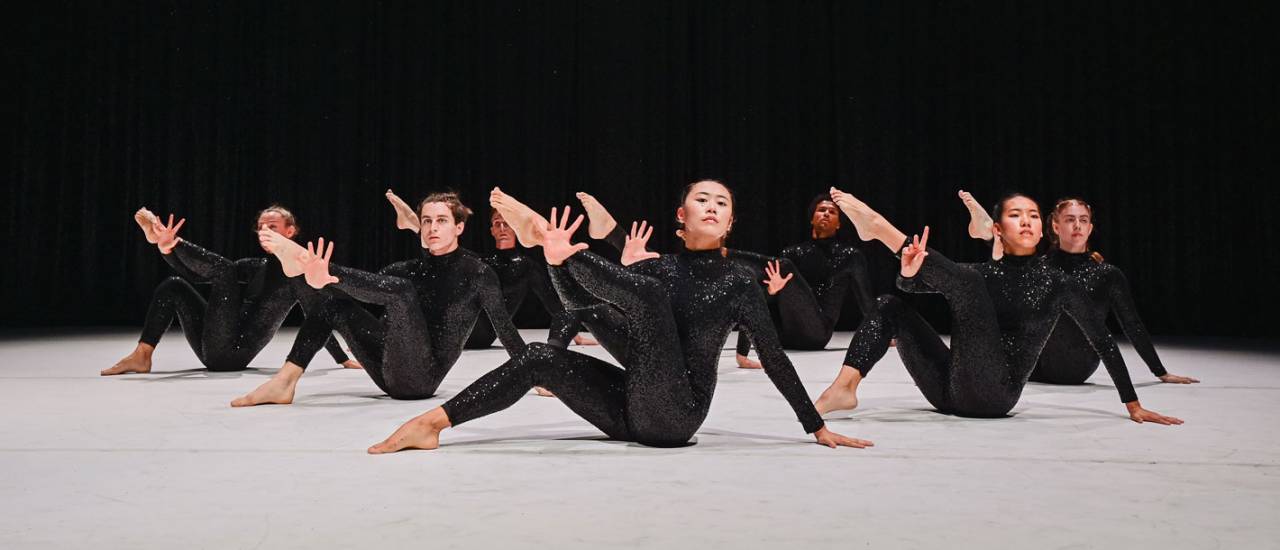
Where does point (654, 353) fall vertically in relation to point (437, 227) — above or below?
below

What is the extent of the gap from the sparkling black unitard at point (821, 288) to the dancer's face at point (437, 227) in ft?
10.5

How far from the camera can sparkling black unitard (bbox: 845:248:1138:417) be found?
3439 millimetres

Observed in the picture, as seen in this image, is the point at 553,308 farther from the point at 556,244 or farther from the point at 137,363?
the point at 556,244

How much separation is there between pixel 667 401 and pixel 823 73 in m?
6.86

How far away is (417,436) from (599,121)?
6730mm

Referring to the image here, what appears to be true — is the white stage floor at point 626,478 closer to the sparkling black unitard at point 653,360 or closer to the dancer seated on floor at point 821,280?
the sparkling black unitard at point 653,360

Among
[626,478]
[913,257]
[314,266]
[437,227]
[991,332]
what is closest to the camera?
[626,478]

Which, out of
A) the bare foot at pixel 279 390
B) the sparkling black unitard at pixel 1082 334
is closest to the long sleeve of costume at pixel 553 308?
the bare foot at pixel 279 390

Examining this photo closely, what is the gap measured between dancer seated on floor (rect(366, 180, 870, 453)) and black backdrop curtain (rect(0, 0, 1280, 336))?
6.26 meters

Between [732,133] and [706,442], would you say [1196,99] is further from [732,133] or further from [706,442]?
[706,442]

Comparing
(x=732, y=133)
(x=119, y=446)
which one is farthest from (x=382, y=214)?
(x=119, y=446)

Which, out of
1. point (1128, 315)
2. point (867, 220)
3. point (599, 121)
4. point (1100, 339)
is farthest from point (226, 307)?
point (599, 121)

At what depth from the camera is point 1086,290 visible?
14.9 ft

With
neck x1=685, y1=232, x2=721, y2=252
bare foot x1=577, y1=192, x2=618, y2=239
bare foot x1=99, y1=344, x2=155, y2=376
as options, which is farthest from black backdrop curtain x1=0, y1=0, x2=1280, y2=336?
neck x1=685, y1=232, x2=721, y2=252
